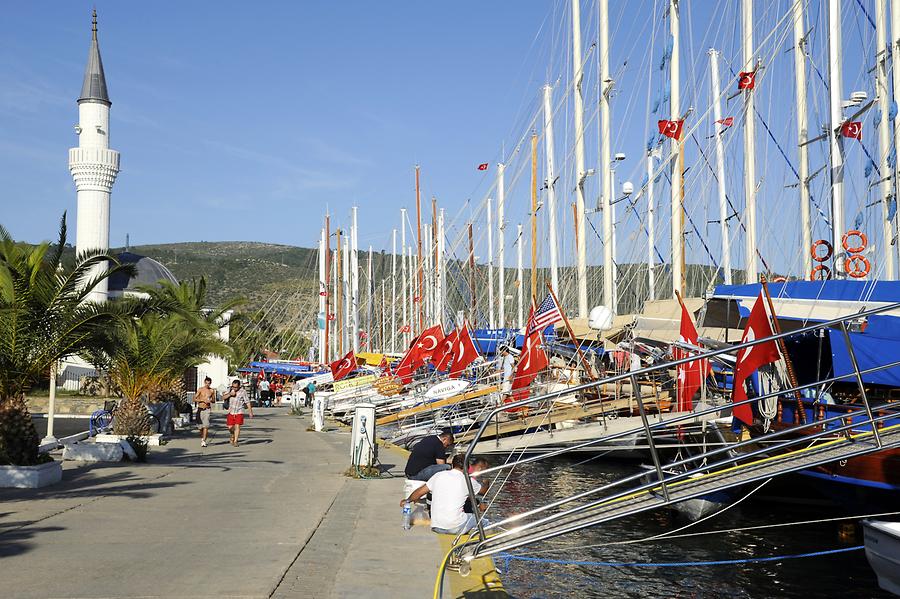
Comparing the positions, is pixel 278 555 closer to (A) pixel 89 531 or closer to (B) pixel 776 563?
(A) pixel 89 531

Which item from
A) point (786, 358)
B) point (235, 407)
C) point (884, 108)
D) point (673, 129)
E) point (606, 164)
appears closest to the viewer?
point (786, 358)

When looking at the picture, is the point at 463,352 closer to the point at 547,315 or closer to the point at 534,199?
the point at 547,315

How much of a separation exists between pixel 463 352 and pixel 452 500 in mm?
19952

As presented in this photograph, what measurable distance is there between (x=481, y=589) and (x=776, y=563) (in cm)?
706

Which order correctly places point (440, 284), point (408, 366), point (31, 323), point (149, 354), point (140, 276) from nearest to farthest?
point (31, 323) → point (149, 354) → point (408, 366) → point (440, 284) → point (140, 276)

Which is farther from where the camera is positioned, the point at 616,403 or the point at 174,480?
the point at 616,403

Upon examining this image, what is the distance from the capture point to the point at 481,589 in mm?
9062

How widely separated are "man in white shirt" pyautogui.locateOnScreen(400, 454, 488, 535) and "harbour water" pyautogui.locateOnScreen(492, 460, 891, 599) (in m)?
1.41

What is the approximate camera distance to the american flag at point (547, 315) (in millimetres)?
23281

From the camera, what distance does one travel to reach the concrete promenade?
8.68 metres

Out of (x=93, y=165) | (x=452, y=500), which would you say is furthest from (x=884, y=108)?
(x=93, y=165)

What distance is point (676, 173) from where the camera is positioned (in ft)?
88.9

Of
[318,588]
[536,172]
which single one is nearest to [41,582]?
[318,588]

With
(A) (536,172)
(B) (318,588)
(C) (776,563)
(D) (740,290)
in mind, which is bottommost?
(C) (776,563)
